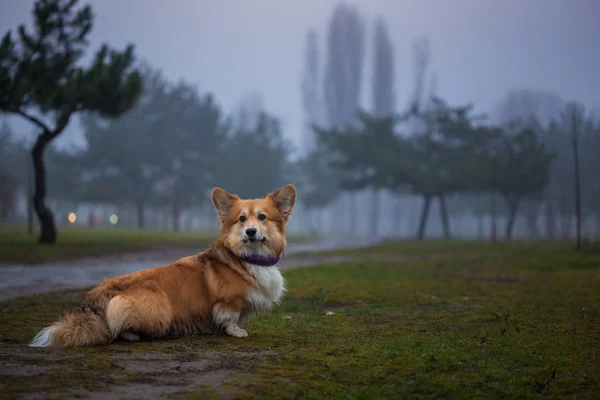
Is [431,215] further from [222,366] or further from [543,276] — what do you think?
[222,366]

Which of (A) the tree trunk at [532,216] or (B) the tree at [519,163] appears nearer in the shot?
(B) the tree at [519,163]

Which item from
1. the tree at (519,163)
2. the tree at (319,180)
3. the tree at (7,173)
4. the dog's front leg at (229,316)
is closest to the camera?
Answer: the dog's front leg at (229,316)

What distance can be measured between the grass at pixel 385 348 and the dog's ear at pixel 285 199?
1.34 meters

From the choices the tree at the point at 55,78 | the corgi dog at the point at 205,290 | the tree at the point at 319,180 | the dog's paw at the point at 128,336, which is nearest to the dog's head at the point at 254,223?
the corgi dog at the point at 205,290

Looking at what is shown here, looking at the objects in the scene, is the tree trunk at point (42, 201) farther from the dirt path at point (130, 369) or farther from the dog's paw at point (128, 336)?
the dog's paw at point (128, 336)

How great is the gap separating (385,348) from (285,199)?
6.69 feet

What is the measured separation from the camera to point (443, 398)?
4.27 m

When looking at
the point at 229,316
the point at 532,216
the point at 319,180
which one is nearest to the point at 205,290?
the point at 229,316

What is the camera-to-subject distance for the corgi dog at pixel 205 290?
577cm

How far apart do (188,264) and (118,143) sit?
53.0 meters

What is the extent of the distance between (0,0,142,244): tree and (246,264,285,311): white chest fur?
17581 millimetres

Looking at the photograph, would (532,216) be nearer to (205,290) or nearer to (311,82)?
(311,82)

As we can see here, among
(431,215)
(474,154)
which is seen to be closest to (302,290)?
(474,154)

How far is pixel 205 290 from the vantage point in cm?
639
